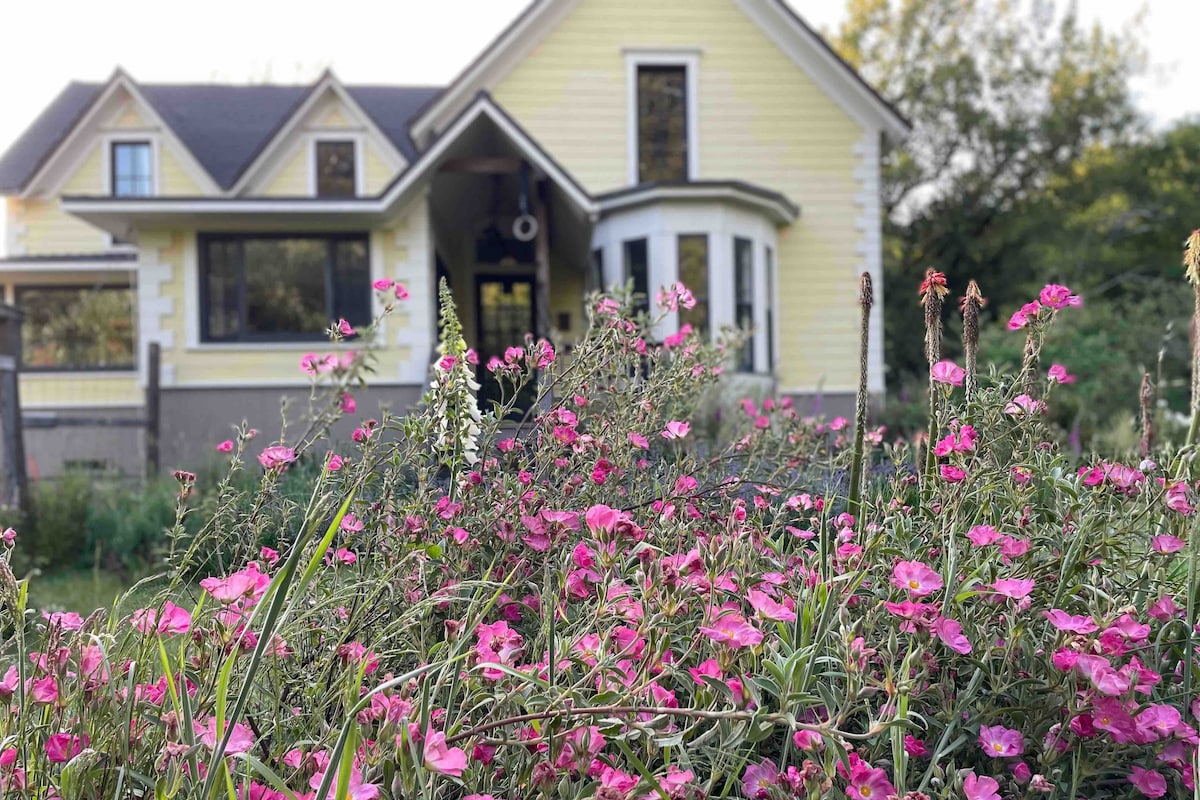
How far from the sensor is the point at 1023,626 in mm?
1416

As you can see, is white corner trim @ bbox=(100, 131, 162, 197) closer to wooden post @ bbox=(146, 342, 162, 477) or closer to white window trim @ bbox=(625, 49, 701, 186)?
wooden post @ bbox=(146, 342, 162, 477)

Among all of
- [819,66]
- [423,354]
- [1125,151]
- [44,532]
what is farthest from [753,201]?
[1125,151]

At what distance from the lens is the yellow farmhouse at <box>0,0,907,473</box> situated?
11992 millimetres

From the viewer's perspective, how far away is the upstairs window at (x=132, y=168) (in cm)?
1827

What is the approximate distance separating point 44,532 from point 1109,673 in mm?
6942

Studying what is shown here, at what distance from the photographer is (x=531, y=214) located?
1261cm

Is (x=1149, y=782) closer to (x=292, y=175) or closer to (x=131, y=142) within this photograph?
(x=292, y=175)

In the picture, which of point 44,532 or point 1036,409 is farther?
point 44,532

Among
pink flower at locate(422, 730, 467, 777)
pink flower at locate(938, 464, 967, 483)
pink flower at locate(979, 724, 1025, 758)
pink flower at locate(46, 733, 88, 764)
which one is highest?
pink flower at locate(938, 464, 967, 483)

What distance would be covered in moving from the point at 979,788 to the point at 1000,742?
5.5 inches

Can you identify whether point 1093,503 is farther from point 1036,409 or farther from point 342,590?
point 342,590

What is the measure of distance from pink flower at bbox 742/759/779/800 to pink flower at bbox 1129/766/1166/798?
56 centimetres

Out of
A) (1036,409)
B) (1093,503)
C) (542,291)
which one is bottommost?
(1093,503)

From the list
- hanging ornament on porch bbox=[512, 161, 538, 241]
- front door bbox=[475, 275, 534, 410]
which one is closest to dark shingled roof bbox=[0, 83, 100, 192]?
front door bbox=[475, 275, 534, 410]
